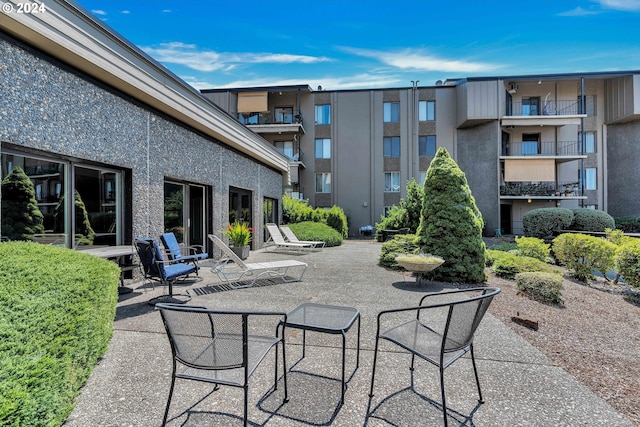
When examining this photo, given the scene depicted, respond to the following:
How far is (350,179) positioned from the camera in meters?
25.5

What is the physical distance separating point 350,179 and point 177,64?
16388 millimetres

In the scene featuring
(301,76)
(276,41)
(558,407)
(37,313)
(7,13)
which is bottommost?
(558,407)

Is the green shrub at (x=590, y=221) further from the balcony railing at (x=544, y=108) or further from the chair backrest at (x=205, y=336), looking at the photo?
the chair backrest at (x=205, y=336)

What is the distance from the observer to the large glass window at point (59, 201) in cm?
457

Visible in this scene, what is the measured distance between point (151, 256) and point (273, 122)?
22092 mm

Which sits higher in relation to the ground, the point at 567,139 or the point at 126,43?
the point at 567,139

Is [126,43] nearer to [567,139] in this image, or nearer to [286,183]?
[286,183]

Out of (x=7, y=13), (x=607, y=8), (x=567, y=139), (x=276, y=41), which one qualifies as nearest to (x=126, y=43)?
(x=7, y=13)

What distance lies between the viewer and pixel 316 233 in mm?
16047

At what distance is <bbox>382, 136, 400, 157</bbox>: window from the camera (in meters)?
25.3

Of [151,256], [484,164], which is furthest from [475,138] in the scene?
[151,256]

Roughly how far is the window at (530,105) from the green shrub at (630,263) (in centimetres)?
2057

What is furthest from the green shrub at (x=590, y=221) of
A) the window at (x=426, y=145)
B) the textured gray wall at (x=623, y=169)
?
the window at (x=426, y=145)

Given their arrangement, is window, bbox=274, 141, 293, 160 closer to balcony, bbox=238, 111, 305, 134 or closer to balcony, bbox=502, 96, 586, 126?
balcony, bbox=238, 111, 305, 134
